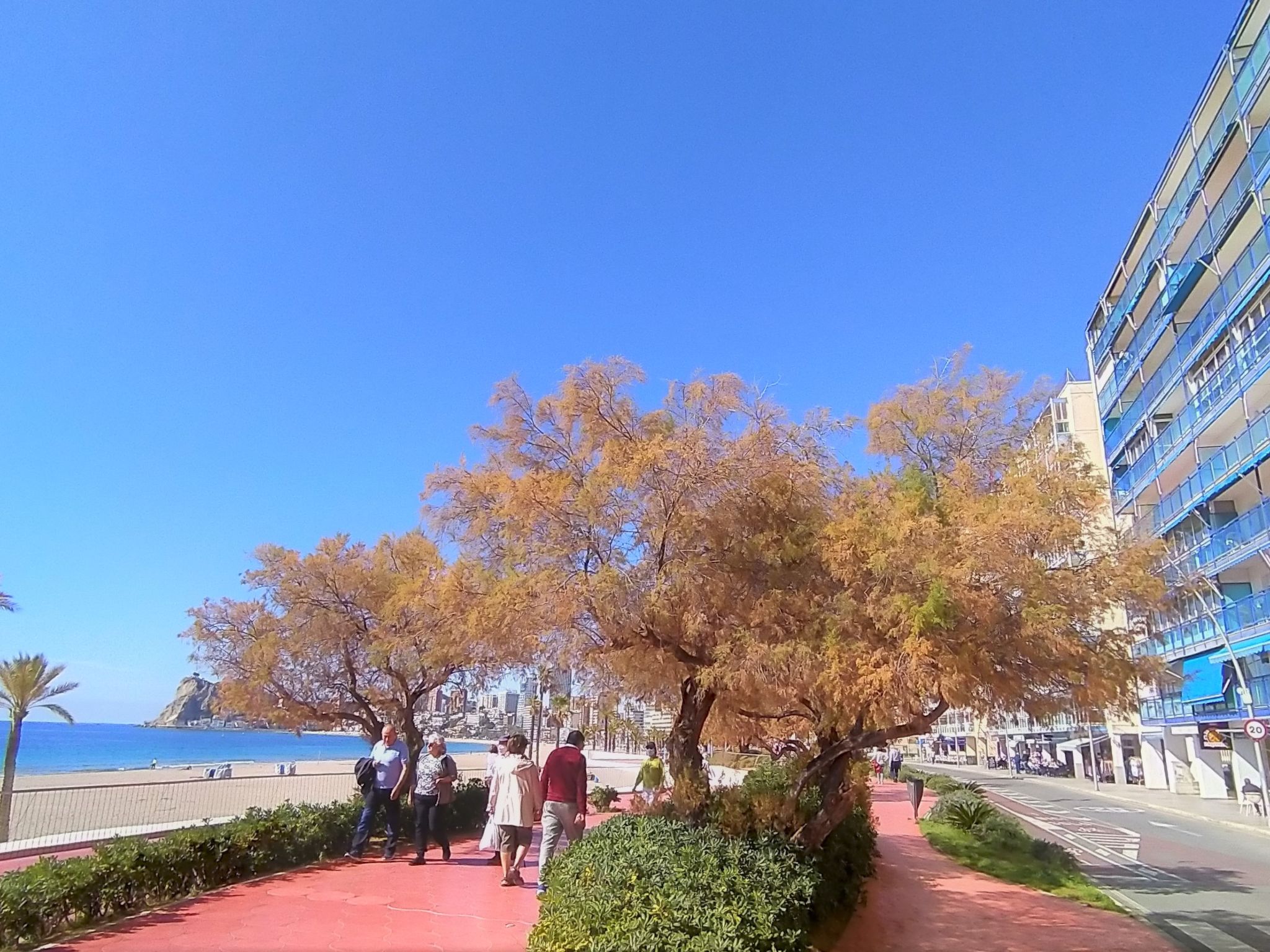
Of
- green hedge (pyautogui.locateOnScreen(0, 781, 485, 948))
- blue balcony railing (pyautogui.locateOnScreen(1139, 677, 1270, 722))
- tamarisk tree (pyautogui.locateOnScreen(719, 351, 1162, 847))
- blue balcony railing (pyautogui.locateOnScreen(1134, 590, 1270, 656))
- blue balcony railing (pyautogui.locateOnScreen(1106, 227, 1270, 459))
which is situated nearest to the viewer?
green hedge (pyautogui.locateOnScreen(0, 781, 485, 948))

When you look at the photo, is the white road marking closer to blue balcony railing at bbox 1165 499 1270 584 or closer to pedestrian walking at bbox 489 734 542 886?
pedestrian walking at bbox 489 734 542 886

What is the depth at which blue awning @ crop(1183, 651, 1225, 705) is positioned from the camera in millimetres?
30078

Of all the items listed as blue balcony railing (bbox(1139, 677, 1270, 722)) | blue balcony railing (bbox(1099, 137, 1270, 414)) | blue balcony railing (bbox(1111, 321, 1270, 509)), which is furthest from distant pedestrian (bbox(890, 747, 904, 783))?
blue balcony railing (bbox(1099, 137, 1270, 414))

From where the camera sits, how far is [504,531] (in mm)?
9133

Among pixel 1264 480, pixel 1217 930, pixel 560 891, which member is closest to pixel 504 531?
pixel 560 891

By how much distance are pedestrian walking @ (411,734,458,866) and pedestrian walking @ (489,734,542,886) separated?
49.0 inches

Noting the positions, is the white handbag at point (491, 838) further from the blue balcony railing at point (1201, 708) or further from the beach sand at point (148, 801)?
the blue balcony railing at point (1201, 708)

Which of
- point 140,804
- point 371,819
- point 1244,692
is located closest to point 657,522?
point 371,819

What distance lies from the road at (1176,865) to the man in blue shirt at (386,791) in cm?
935

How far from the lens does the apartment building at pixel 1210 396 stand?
25859 millimetres

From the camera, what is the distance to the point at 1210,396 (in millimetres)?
29484

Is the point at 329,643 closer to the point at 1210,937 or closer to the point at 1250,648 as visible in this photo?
the point at 1210,937

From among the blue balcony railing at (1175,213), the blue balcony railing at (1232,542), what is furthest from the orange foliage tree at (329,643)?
the blue balcony railing at (1175,213)

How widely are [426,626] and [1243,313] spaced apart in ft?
92.2
